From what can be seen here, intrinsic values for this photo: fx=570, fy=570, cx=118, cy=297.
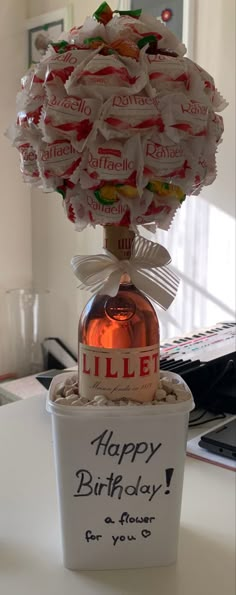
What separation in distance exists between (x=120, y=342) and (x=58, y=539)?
23cm

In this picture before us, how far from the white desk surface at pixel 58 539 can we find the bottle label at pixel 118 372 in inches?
6.8

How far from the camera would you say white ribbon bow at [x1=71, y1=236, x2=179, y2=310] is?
559 mm

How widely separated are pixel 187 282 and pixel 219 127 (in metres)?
1.47

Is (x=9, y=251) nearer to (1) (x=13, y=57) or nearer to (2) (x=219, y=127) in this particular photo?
(1) (x=13, y=57)

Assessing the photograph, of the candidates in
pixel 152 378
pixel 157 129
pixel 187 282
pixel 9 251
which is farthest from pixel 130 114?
pixel 9 251

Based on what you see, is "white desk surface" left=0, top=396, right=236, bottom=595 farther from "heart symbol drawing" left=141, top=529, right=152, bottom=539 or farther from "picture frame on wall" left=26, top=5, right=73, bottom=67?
"picture frame on wall" left=26, top=5, right=73, bottom=67

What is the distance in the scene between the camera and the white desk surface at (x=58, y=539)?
534 millimetres

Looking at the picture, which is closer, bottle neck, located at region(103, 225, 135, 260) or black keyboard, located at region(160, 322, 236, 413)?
bottle neck, located at region(103, 225, 135, 260)

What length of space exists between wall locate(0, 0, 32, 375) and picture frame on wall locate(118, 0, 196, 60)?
0.71m

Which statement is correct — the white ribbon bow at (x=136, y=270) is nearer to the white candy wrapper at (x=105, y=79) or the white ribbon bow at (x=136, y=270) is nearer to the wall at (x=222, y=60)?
the white candy wrapper at (x=105, y=79)

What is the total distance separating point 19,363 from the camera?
2580mm

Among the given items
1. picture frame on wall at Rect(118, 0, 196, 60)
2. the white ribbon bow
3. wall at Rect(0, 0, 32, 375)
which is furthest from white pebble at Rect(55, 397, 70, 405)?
wall at Rect(0, 0, 32, 375)

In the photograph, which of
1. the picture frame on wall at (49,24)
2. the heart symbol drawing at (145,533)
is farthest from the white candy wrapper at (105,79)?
the picture frame on wall at (49,24)

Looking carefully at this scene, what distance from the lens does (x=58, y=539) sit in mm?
611
